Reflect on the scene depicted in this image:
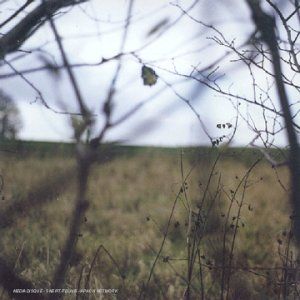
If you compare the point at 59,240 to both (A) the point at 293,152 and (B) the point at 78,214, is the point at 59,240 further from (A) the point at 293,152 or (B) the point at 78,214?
(B) the point at 78,214

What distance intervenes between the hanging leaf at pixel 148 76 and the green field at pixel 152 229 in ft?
0.70

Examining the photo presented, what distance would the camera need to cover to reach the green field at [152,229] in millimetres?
1565

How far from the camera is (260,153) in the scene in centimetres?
195

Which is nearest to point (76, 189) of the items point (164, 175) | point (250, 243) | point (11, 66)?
point (11, 66)

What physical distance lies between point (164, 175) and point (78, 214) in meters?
6.81

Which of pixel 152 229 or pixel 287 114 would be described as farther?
pixel 152 229

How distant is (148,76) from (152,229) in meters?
2.79

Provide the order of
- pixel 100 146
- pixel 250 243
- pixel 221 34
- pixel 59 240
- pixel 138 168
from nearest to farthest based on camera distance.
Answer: pixel 100 146 < pixel 221 34 < pixel 59 240 < pixel 250 243 < pixel 138 168

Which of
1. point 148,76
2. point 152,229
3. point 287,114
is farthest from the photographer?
point 152,229

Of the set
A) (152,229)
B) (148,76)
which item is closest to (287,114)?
(148,76)

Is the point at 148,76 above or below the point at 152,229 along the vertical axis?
above

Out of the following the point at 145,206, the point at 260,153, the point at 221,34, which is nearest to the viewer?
the point at 221,34

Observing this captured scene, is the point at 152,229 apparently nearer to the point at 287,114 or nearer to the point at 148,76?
the point at 287,114

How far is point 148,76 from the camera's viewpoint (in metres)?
1.37
